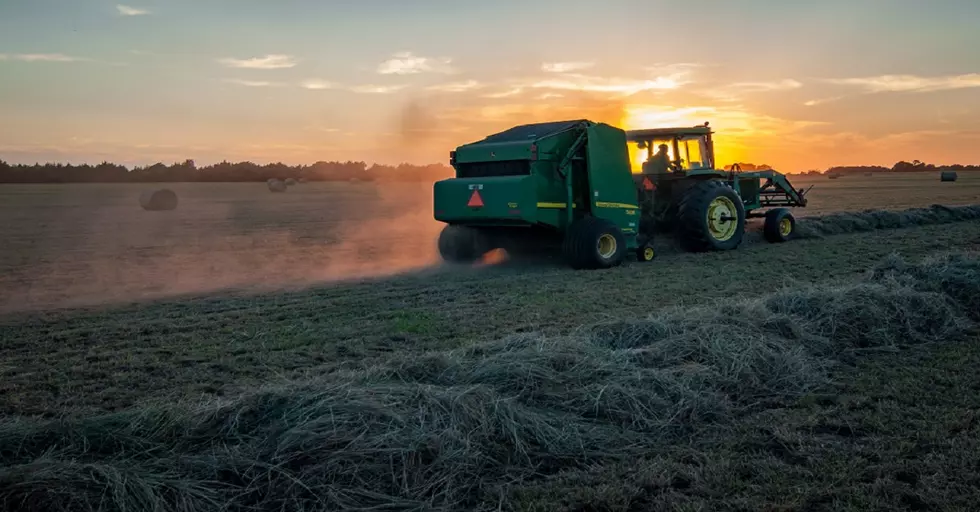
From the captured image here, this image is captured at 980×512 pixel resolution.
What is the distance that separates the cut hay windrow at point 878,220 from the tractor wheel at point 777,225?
93cm

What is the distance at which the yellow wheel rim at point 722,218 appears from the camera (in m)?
14.9

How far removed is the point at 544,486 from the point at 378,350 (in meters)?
3.39

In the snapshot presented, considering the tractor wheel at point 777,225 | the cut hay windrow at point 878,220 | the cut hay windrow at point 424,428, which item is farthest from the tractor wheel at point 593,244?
the cut hay windrow at point 878,220

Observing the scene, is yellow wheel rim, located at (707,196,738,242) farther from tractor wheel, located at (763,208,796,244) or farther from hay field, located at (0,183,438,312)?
hay field, located at (0,183,438,312)

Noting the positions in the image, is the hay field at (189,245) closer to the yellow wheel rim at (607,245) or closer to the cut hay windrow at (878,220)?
the yellow wheel rim at (607,245)

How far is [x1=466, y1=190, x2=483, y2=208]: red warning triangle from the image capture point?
12.4m

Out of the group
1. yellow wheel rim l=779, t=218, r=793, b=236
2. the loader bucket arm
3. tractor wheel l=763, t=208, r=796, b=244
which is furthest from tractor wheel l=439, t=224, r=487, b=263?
the loader bucket arm

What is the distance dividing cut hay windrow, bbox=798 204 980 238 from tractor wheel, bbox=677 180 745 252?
10.8 ft

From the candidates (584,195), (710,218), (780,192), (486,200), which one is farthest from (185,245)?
(780,192)

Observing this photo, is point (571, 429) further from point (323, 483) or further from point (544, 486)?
point (323, 483)

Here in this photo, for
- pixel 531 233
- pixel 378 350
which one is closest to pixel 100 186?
pixel 531 233

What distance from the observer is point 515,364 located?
18.1 ft

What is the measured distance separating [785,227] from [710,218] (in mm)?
2989

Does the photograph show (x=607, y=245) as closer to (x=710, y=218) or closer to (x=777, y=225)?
(x=710, y=218)
